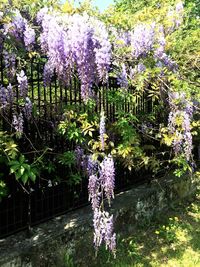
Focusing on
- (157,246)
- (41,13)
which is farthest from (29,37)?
(157,246)

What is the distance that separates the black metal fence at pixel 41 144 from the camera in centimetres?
398

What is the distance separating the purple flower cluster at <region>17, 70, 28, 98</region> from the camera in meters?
3.63

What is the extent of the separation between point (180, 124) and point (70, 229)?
1.77m

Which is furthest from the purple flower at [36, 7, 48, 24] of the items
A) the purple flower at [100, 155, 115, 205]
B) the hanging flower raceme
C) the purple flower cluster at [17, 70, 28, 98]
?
the purple flower at [100, 155, 115, 205]

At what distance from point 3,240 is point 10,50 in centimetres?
192

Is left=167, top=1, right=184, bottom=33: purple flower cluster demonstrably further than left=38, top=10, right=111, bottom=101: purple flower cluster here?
Yes

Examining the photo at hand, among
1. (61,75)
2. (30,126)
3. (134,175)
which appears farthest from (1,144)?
(134,175)

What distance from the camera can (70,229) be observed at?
14.1 feet

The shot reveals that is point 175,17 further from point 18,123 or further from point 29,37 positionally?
point 18,123

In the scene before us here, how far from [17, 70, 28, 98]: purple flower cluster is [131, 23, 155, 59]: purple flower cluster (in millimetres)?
1683

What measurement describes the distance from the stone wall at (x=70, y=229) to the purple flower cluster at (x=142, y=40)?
2.00 metres

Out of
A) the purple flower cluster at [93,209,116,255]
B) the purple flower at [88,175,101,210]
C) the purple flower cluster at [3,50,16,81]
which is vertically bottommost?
the purple flower cluster at [93,209,116,255]

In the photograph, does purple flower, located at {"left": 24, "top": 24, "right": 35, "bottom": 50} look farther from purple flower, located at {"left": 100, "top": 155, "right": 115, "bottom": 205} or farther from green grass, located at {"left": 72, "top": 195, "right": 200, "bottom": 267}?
green grass, located at {"left": 72, "top": 195, "right": 200, "bottom": 267}

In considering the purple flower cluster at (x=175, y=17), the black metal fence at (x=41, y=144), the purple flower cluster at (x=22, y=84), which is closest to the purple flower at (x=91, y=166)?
the black metal fence at (x=41, y=144)
